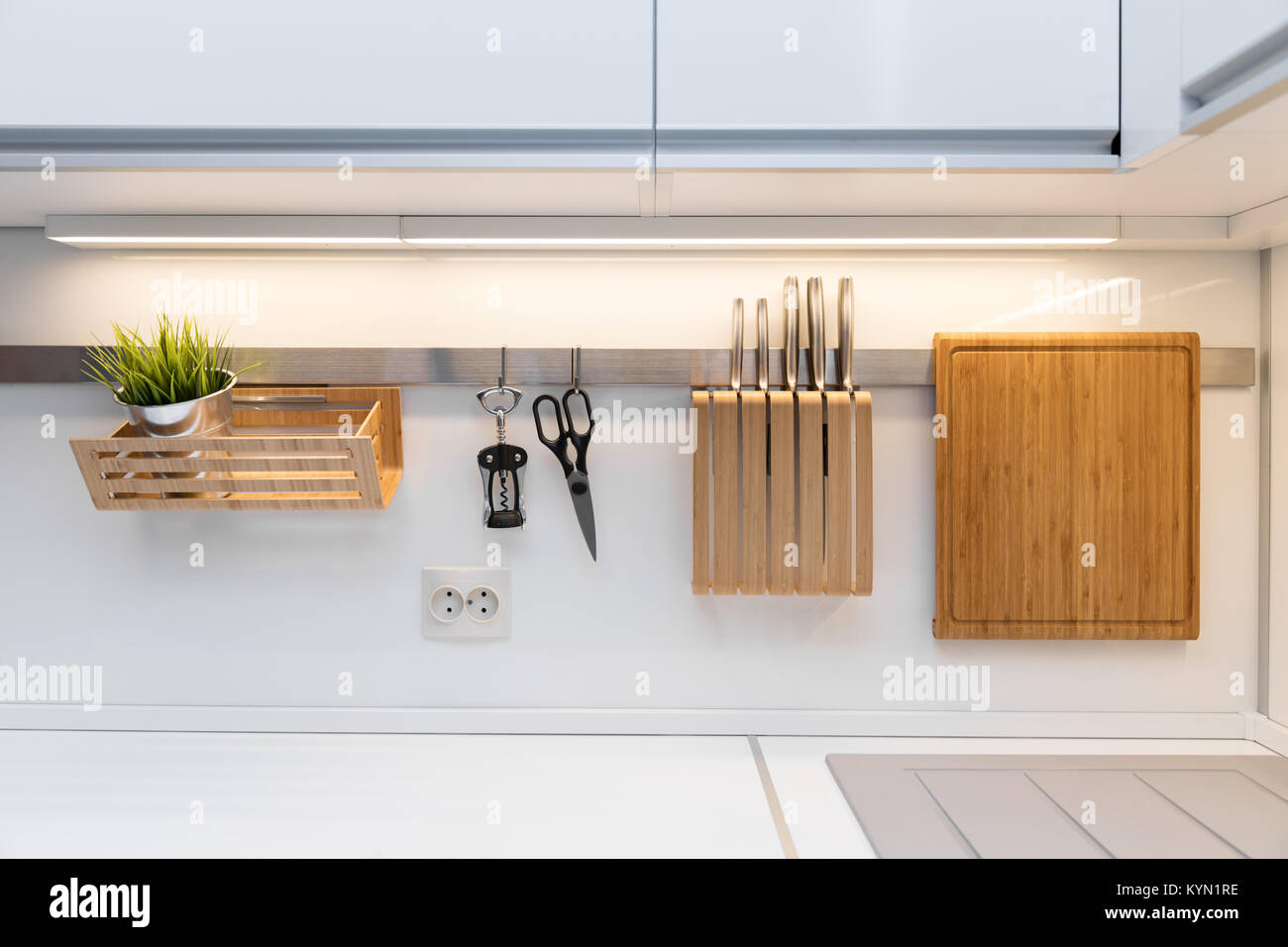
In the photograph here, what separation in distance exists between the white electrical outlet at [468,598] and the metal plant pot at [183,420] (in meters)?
0.31

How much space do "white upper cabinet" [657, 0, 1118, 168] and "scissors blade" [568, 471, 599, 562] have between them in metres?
0.45

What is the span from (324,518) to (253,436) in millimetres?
179

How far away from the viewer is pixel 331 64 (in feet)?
2.55

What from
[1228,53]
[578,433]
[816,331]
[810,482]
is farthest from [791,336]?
[1228,53]

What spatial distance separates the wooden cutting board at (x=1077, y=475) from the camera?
1055 millimetres

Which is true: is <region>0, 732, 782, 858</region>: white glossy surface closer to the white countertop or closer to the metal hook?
the white countertop

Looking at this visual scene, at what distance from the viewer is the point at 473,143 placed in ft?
2.62

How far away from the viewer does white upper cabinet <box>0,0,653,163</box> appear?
2.53 feet

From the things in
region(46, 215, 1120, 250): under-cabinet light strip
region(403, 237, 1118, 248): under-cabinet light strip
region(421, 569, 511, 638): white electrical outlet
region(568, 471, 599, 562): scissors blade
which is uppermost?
region(46, 215, 1120, 250): under-cabinet light strip

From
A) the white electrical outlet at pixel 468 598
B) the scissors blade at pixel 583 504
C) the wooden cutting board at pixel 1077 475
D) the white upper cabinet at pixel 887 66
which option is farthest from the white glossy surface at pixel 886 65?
the white electrical outlet at pixel 468 598

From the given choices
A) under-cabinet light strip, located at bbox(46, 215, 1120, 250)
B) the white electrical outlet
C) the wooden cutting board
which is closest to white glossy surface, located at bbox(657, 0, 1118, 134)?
under-cabinet light strip, located at bbox(46, 215, 1120, 250)

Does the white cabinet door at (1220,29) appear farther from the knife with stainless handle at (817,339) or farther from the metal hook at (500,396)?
the metal hook at (500,396)

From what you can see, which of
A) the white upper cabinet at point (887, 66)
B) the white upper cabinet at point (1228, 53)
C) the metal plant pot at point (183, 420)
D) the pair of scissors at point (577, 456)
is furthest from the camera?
the pair of scissors at point (577, 456)
